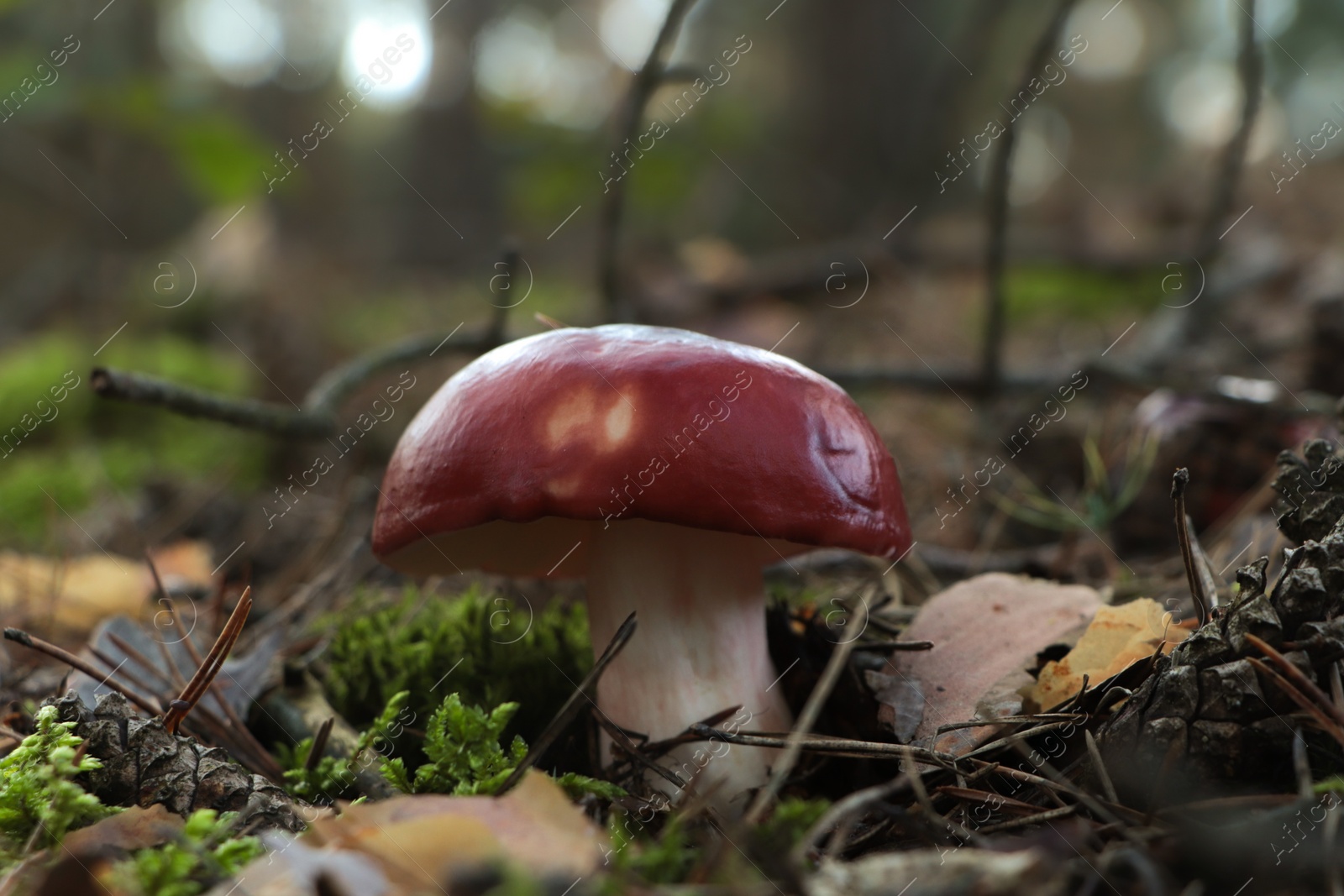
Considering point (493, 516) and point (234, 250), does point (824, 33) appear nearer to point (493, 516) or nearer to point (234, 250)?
point (234, 250)

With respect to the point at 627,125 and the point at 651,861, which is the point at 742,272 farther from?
the point at 651,861

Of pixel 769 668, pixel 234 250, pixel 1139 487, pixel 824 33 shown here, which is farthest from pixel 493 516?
pixel 824 33

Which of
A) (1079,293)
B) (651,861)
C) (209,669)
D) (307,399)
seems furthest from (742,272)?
(651,861)

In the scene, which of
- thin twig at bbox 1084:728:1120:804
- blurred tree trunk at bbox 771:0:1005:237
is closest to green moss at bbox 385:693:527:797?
thin twig at bbox 1084:728:1120:804

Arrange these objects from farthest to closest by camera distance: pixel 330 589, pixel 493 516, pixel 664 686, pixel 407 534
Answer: pixel 330 589
pixel 664 686
pixel 407 534
pixel 493 516

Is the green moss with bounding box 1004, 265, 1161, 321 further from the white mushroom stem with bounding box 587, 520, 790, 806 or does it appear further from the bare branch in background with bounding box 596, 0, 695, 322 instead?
the white mushroom stem with bounding box 587, 520, 790, 806
